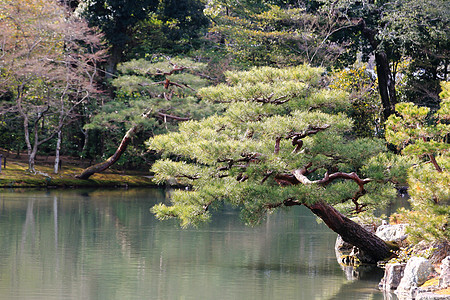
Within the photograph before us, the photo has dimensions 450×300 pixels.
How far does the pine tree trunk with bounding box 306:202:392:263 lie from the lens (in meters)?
9.33

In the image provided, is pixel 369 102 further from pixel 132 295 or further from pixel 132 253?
pixel 132 295

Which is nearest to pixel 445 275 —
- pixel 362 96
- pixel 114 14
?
pixel 362 96

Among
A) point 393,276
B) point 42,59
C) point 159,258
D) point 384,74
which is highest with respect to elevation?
point 42,59

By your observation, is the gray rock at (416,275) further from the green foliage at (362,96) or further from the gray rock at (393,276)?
the green foliage at (362,96)

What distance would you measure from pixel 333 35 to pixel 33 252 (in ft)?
53.4

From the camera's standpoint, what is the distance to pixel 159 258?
10406 mm

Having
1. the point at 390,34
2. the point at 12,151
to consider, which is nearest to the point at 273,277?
the point at 390,34

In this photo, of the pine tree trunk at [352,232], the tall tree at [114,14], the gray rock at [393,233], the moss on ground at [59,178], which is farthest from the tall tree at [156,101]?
the pine tree trunk at [352,232]

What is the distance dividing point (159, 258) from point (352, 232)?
10.5ft

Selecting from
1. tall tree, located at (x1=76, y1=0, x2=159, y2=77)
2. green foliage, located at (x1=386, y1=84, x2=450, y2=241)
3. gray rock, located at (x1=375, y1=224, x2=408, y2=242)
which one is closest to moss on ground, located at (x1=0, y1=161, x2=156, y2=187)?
tall tree, located at (x1=76, y1=0, x2=159, y2=77)

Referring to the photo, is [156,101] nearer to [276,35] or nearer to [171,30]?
[171,30]

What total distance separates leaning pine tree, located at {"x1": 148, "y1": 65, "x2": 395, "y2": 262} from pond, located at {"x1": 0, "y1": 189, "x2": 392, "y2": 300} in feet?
3.00

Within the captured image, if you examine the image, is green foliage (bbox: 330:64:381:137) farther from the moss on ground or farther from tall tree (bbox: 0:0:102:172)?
tall tree (bbox: 0:0:102:172)

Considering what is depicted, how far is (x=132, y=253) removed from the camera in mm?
10852
